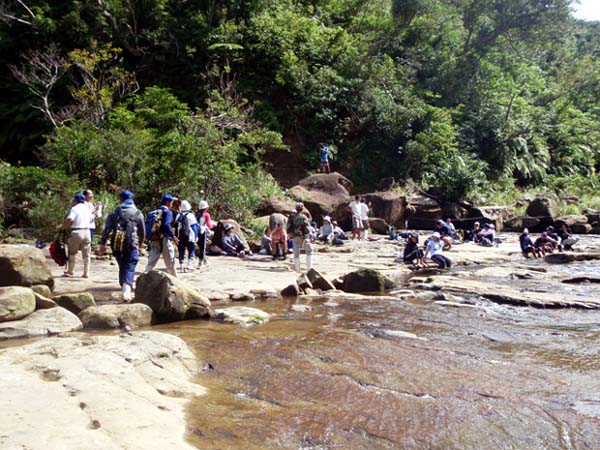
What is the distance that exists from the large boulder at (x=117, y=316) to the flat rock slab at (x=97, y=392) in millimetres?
902

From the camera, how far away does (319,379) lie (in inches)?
215

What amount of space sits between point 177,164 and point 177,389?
13.1 m

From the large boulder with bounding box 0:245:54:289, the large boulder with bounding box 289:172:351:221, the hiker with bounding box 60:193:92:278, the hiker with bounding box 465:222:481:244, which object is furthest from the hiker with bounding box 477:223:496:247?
the large boulder with bounding box 0:245:54:289

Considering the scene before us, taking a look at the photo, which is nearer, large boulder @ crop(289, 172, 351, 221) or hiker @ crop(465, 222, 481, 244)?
hiker @ crop(465, 222, 481, 244)

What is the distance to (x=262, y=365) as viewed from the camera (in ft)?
19.1

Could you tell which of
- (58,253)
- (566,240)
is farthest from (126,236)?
(566,240)

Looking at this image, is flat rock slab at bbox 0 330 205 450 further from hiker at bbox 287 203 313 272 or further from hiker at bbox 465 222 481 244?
hiker at bbox 465 222 481 244

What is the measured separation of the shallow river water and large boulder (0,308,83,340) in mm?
1327

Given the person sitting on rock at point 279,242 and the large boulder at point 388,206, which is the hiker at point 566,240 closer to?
the large boulder at point 388,206

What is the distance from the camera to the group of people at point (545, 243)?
1822cm

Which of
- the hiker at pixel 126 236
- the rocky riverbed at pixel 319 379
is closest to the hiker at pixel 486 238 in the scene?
the rocky riverbed at pixel 319 379

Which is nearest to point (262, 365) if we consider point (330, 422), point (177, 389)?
point (177, 389)

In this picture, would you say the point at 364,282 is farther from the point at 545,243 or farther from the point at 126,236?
the point at 545,243

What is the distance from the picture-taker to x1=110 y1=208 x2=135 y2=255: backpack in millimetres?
8477
